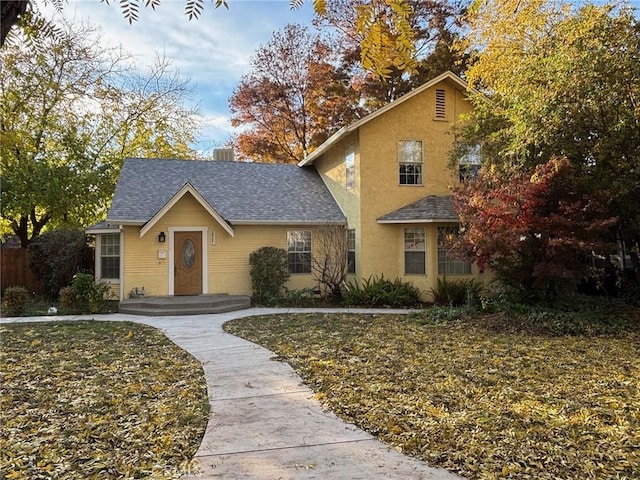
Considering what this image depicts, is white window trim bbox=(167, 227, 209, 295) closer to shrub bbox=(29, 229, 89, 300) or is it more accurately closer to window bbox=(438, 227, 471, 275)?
shrub bbox=(29, 229, 89, 300)

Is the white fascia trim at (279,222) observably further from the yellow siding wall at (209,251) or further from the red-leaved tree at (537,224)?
the red-leaved tree at (537,224)

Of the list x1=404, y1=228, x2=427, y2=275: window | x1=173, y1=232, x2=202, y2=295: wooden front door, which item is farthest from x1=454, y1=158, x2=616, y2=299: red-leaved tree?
x1=173, y1=232, x2=202, y2=295: wooden front door

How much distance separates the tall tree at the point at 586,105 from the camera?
32.8 feet

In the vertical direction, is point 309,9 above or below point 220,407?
above

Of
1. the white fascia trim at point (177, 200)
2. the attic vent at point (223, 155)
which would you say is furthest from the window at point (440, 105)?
the attic vent at point (223, 155)

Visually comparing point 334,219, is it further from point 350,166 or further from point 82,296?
point 82,296

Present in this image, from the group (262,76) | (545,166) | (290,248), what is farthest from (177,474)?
(262,76)

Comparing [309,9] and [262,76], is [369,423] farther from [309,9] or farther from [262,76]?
[262,76]

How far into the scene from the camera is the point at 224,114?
27.1 metres

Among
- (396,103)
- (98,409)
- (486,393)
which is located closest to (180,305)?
(98,409)

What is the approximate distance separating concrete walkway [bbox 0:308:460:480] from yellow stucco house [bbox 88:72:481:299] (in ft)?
26.7

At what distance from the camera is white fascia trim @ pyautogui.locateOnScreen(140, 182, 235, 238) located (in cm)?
1359

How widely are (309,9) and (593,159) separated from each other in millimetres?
9868

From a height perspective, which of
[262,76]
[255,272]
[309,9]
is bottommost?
[255,272]
